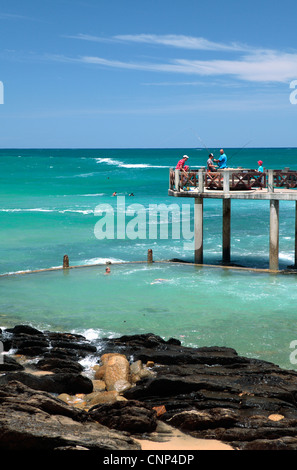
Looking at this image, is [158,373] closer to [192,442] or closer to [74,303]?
[192,442]

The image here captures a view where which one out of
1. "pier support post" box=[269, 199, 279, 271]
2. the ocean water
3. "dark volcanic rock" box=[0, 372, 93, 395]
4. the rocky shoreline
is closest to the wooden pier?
"pier support post" box=[269, 199, 279, 271]

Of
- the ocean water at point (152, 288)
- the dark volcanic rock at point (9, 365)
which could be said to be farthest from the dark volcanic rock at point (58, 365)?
the ocean water at point (152, 288)

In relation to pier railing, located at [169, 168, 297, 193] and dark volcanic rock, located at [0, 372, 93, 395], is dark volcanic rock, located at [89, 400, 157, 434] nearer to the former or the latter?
dark volcanic rock, located at [0, 372, 93, 395]

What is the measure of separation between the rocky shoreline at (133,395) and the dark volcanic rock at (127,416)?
0.02m

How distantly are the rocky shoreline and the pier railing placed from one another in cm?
1038

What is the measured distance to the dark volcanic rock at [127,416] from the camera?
10648 millimetres

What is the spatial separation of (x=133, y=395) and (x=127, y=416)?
70.9 inches

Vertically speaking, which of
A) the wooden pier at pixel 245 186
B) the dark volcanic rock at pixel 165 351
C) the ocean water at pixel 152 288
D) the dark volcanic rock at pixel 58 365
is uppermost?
the wooden pier at pixel 245 186

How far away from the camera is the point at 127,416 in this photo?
10.8 m

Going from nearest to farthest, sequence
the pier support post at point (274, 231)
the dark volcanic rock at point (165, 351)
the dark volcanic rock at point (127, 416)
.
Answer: the dark volcanic rock at point (127, 416)
the dark volcanic rock at point (165, 351)
the pier support post at point (274, 231)

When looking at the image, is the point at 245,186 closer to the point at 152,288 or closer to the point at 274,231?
the point at 274,231

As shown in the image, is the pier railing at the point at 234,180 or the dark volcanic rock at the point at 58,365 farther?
the pier railing at the point at 234,180

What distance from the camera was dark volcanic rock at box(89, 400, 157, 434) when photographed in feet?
34.9

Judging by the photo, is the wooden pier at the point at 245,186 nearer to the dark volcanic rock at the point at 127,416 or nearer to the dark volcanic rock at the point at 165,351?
the dark volcanic rock at the point at 165,351
